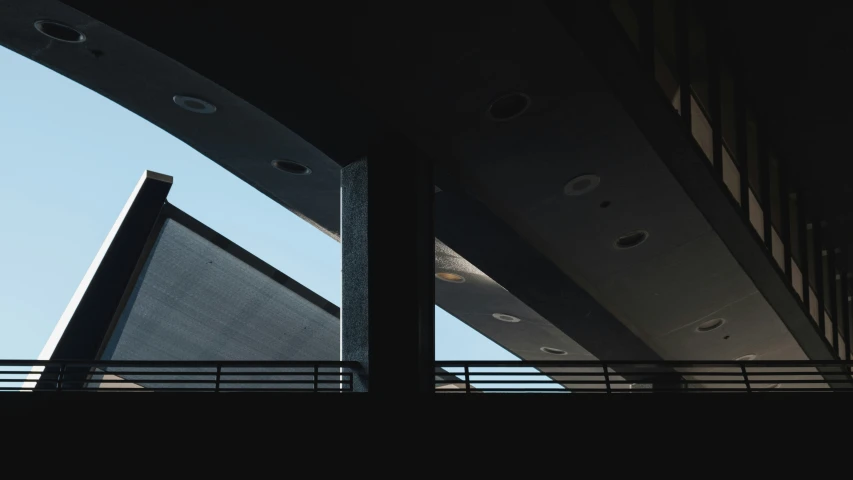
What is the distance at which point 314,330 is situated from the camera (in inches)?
922

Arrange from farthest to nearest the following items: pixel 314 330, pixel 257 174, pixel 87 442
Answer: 1. pixel 314 330
2. pixel 257 174
3. pixel 87 442

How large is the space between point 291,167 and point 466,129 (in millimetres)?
4585

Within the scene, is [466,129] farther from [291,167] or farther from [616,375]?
[616,375]

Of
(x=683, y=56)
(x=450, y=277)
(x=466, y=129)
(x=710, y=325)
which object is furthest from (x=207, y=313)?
(x=683, y=56)

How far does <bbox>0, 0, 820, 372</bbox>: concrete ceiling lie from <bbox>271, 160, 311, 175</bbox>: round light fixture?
0.22 meters

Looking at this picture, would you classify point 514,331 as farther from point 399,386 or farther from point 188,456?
point 188,456

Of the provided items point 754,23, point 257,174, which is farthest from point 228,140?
point 754,23

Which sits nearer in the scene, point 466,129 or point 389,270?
point 389,270

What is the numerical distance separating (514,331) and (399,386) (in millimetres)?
12754

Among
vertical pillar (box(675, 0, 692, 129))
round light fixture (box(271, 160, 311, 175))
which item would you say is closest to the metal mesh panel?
round light fixture (box(271, 160, 311, 175))

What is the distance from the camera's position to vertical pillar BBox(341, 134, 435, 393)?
1270cm

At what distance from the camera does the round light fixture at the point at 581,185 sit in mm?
15078

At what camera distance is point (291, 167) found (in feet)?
Answer: 55.8

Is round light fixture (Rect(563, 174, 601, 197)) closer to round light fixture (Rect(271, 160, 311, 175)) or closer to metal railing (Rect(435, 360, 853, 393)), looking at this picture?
metal railing (Rect(435, 360, 853, 393))
